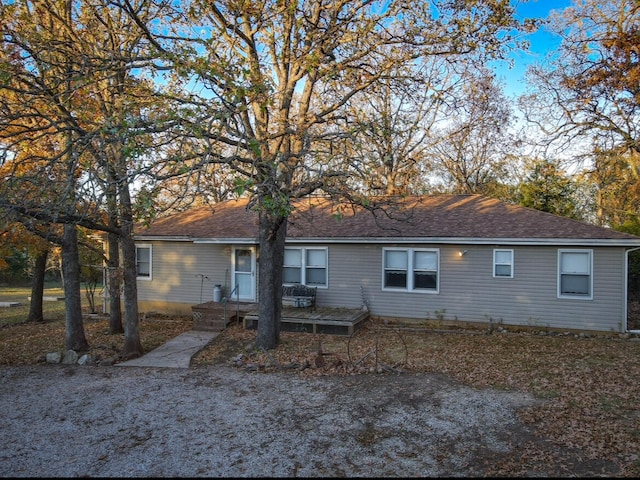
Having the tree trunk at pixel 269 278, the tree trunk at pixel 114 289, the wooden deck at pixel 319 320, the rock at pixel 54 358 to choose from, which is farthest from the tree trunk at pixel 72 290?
the wooden deck at pixel 319 320

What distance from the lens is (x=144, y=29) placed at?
9320mm

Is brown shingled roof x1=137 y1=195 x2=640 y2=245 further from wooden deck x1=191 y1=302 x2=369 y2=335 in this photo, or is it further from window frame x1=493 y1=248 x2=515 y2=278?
wooden deck x1=191 y1=302 x2=369 y2=335

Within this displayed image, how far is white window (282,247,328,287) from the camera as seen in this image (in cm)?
1495

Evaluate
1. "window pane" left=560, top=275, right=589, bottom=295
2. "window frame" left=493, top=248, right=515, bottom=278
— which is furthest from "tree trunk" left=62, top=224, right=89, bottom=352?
"window pane" left=560, top=275, right=589, bottom=295

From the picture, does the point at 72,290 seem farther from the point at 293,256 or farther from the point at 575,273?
the point at 575,273

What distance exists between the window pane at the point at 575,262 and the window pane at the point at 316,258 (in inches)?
277

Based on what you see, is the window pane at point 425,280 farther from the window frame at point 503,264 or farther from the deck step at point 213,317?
the deck step at point 213,317

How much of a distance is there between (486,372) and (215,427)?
17.4 ft

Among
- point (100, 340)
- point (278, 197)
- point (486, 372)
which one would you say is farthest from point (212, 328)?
point (486, 372)

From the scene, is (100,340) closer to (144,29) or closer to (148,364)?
(148,364)

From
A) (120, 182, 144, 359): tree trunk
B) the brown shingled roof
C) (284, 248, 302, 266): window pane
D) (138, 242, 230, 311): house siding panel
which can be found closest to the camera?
(120, 182, 144, 359): tree trunk

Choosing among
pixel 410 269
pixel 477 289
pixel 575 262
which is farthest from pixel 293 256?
pixel 575 262

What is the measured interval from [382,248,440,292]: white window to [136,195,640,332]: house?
31 millimetres

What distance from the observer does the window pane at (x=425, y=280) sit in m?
13.9
